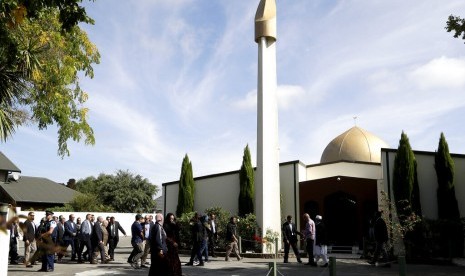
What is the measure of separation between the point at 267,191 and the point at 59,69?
10213mm

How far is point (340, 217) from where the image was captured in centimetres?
2245

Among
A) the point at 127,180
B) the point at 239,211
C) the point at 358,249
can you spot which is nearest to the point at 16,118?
the point at 239,211

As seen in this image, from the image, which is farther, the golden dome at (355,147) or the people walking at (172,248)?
the golden dome at (355,147)

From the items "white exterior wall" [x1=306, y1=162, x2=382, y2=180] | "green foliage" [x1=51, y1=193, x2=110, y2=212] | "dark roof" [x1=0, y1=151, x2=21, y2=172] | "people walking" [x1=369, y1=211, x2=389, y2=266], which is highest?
"dark roof" [x1=0, y1=151, x2=21, y2=172]

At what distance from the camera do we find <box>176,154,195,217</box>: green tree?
87.1 ft

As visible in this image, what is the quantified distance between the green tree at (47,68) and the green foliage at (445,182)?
542 inches

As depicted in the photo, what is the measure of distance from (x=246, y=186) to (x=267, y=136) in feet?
14.8

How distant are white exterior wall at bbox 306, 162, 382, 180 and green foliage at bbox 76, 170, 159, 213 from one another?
98.6 ft

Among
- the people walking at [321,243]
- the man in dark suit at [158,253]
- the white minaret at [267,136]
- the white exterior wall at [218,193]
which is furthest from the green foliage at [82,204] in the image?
the man in dark suit at [158,253]

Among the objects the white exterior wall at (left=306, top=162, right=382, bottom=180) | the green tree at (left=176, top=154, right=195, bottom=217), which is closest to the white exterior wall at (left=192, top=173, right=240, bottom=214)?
the green tree at (left=176, top=154, right=195, bottom=217)

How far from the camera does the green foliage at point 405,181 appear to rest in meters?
18.5

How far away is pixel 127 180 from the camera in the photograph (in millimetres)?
52094

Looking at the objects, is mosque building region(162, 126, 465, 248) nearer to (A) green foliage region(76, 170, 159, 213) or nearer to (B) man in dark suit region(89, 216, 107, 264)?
(B) man in dark suit region(89, 216, 107, 264)

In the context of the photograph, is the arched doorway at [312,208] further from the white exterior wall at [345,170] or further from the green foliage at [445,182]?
the green foliage at [445,182]
